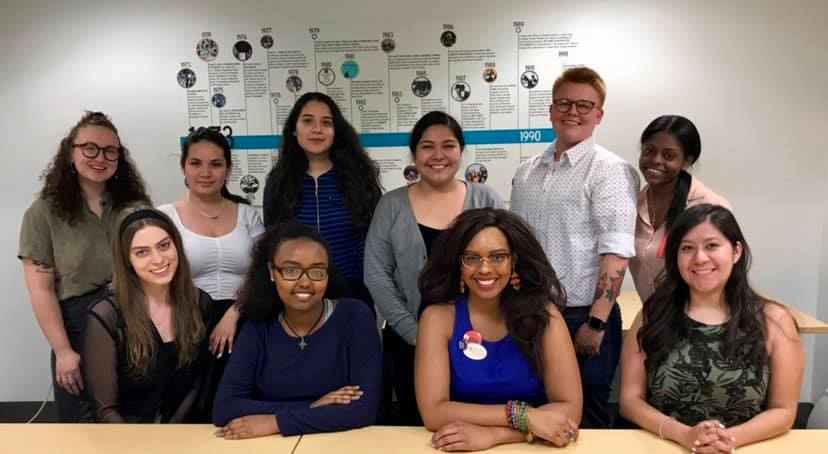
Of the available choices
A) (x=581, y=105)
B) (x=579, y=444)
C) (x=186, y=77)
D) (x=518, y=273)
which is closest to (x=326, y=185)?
(x=518, y=273)

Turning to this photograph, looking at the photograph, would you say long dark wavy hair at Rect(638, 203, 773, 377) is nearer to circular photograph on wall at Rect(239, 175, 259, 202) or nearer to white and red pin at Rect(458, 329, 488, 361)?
white and red pin at Rect(458, 329, 488, 361)

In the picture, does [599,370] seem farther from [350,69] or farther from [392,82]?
[350,69]

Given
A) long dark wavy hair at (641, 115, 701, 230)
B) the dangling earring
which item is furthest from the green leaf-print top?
long dark wavy hair at (641, 115, 701, 230)

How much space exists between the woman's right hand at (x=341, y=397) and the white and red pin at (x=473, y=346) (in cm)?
36

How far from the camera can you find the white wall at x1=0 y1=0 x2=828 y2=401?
3.19m

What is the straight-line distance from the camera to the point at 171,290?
6.82 ft

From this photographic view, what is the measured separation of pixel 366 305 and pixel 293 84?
73.0 inches

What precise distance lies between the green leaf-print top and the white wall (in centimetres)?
183

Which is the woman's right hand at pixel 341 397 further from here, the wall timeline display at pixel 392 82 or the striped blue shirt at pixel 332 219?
the wall timeline display at pixel 392 82

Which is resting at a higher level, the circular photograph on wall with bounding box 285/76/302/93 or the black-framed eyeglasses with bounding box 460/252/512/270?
the circular photograph on wall with bounding box 285/76/302/93

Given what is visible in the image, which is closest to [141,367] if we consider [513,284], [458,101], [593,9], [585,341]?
[513,284]

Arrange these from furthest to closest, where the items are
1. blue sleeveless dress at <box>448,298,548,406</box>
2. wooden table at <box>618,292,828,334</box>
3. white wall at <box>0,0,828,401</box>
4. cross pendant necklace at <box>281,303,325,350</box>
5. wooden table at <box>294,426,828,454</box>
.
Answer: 1. white wall at <box>0,0,828,401</box>
2. wooden table at <box>618,292,828,334</box>
3. cross pendant necklace at <box>281,303,325,350</box>
4. blue sleeveless dress at <box>448,298,548,406</box>
5. wooden table at <box>294,426,828,454</box>

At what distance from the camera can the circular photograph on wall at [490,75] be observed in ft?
10.8

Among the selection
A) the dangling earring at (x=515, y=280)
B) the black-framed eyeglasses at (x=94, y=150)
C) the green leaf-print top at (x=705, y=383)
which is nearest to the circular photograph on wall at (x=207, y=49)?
the black-framed eyeglasses at (x=94, y=150)
